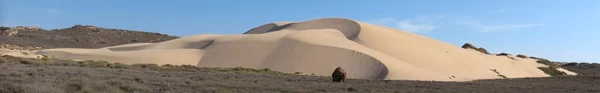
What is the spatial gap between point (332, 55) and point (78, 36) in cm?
8072

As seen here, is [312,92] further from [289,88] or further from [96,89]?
[96,89]

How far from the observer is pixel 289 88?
18953mm

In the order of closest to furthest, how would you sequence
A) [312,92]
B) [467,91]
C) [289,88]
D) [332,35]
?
[312,92]
[289,88]
[467,91]
[332,35]

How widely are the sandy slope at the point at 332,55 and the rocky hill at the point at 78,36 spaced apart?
147 ft

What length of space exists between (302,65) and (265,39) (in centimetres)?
901

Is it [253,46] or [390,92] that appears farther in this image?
[253,46]

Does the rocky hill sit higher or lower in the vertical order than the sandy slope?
higher

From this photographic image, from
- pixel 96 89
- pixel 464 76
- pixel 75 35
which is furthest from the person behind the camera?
pixel 75 35

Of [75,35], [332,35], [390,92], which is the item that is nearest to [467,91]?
[390,92]

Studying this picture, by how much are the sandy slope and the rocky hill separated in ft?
147

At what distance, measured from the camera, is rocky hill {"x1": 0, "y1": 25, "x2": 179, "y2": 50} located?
339ft

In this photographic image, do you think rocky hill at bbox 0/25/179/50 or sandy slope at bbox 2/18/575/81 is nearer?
sandy slope at bbox 2/18/575/81

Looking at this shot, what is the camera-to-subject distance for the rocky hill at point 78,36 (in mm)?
103250

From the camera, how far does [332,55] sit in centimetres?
5044
